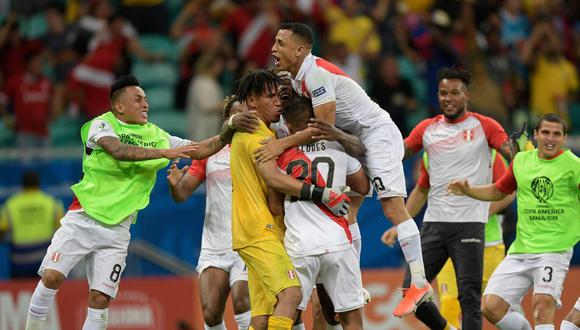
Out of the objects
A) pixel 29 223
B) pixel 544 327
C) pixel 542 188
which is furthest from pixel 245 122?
pixel 29 223

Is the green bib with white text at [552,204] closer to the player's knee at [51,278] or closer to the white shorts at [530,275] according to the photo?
the white shorts at [530,275]

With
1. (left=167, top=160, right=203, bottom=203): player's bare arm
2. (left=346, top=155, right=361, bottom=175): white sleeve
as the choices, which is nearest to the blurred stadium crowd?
(left=167, top=160, right=203, bottom=203): player's bare arm

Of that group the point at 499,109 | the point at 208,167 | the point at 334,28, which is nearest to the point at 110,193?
the point at 208,167

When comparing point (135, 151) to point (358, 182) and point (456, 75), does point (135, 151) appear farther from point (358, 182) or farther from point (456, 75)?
point (456, 75)

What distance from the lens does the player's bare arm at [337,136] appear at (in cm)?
992

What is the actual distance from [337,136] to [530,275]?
2.53m

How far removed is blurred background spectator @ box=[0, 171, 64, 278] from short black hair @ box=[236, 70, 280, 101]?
7517mm

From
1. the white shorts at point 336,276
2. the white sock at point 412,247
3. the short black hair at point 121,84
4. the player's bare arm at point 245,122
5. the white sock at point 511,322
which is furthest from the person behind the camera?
the short black hair at point 121,84

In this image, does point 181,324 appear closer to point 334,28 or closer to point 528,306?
point 528,306

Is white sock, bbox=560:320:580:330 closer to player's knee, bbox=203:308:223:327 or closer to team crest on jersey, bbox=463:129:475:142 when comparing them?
team crest on jersey, bbox=463:129:475:142

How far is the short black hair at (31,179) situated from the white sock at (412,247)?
769cm

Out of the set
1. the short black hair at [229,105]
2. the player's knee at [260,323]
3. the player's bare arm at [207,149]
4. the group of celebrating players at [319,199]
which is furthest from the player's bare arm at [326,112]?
the player's knee at [260,323]

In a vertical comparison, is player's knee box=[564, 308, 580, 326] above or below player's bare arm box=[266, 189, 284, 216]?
below

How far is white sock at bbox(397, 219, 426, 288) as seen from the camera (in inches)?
416
